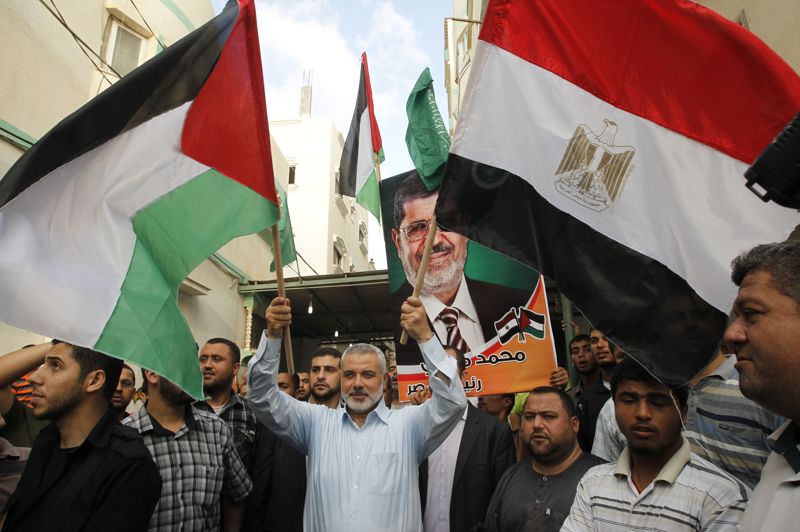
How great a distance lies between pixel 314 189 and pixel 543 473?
18217 mm

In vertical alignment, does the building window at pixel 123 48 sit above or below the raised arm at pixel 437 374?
above

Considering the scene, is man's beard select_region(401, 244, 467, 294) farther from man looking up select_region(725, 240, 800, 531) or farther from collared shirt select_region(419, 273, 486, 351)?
man looking up select_region(725, 240, 800, 531)

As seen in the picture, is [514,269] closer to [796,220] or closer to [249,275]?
[796,220]

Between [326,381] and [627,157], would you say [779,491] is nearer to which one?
[627,157]

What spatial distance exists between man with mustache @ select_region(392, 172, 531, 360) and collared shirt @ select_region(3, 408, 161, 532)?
302cm

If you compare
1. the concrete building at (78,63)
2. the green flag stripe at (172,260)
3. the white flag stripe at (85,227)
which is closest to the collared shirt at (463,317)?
the green flag stripe at (172,260)

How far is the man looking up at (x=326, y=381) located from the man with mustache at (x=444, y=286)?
1016 mm

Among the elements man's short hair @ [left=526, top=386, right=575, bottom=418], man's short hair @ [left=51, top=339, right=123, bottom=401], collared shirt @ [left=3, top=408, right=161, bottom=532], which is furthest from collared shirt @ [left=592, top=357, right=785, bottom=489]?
man's short hair @ [left=51, top=339, right=123, bottom=401]

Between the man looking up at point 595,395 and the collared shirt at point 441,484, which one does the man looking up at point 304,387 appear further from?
the man looking up at point 595,395

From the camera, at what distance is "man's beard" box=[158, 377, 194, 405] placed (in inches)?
118

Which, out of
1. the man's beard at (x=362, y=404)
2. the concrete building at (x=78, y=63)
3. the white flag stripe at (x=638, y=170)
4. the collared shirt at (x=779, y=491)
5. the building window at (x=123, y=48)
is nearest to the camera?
the collared shirt at (x=779, y=491)

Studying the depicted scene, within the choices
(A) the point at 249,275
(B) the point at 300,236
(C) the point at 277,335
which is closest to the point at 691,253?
(C) the point at 277,335

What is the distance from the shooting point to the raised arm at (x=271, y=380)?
9.12 ft

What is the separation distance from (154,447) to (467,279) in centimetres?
307
